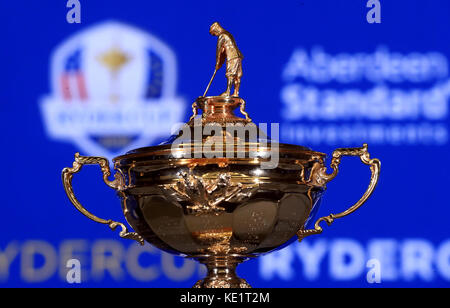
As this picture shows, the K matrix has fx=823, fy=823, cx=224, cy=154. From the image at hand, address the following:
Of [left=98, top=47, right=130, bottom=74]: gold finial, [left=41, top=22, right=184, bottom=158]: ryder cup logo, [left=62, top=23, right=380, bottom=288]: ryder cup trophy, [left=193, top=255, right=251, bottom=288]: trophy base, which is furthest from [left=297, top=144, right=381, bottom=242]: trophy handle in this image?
[left=98, top=47, right=130, bottom=74]: gold finial

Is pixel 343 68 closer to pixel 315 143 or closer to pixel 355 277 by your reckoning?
pixel 315 143

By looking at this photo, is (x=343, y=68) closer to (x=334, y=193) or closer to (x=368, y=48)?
(x=368, y=48)

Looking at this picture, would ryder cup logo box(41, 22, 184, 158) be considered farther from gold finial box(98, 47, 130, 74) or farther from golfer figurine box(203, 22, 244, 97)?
golfer figurine box(203, 22, 244, 97)

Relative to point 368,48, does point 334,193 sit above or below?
below

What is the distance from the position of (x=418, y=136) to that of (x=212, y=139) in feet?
3.16

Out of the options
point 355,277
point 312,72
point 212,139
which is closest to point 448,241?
point 355,277

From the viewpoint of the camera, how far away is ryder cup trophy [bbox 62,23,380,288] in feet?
3.72

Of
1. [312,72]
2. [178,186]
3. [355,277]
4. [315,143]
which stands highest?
[312,72]

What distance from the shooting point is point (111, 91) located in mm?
1996

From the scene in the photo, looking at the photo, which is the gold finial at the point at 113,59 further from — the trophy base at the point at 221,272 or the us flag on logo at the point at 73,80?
the trophy base at the point at 221,272

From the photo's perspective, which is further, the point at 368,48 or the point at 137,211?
the point at 368,48

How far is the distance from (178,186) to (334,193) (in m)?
0.90

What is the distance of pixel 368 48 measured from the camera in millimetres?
2018

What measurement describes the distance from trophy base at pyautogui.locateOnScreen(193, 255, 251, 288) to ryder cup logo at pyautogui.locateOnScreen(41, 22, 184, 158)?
76 cm
